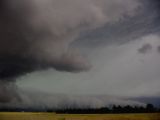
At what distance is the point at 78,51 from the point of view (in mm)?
5102

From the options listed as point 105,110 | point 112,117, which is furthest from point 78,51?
point 112,117

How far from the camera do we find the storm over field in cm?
498

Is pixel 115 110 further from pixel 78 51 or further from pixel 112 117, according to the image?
pixel 78 51

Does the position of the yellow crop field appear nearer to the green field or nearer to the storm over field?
the green field

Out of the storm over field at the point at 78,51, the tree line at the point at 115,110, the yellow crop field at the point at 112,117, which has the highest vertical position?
the storm over field at the point at 78,51

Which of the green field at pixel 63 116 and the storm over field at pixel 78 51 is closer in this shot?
the green field at pixel 63 116

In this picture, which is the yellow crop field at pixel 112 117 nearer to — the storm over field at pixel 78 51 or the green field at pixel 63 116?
the green field at pixel 63 116

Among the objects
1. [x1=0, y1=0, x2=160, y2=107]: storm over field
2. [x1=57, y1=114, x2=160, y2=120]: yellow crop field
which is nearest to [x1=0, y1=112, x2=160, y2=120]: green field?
[x1=57, y1=114, x2=160, y2=120]: yellow crop field

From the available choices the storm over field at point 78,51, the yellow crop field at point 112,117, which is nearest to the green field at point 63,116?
the yellow crop field at point 112,117

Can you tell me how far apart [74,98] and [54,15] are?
1.12 m

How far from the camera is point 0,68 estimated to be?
4.95 metres

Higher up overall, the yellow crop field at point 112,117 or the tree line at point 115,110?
the tree line at point 115,110

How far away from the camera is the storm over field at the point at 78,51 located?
16.3ft

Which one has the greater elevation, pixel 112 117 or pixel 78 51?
pixel 78 51
